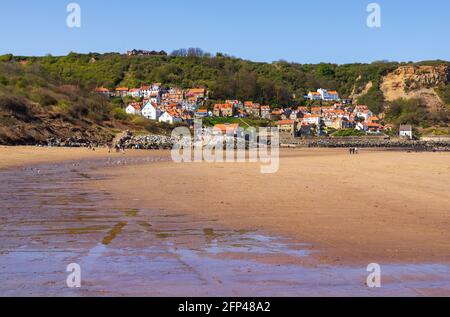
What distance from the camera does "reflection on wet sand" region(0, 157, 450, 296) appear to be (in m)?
6.19

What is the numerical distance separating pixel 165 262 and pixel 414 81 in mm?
146411

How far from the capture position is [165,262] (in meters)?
7.46

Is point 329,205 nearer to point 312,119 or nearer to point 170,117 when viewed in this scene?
point 170,117

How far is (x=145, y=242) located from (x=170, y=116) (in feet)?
251

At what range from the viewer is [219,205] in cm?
1343

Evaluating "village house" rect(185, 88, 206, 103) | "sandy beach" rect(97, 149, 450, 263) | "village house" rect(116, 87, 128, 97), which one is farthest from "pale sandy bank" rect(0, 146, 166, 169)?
"village house" rect(116, 87, 128, 97)

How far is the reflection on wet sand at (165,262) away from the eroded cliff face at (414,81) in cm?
13860

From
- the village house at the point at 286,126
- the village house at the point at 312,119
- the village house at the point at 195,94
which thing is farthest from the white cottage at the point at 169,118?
the village house at the point at 312,119

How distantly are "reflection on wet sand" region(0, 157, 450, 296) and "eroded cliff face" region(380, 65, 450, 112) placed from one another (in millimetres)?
138603

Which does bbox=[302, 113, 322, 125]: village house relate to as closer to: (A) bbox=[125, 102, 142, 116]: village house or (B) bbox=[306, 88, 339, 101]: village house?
(B) bbox=[306, 88, 339, 101]: village house

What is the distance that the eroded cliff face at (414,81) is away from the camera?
143 meters

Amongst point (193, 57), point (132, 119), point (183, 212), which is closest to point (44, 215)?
point (183, 212)
